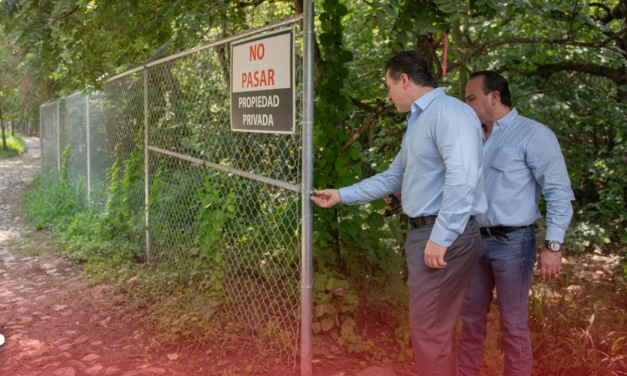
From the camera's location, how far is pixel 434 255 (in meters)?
2.55

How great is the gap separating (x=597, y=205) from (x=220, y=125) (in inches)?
256

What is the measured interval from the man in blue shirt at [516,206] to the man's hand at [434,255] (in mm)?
655

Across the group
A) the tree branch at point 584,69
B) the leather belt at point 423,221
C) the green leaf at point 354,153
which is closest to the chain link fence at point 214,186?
the green leaf at point 354,153

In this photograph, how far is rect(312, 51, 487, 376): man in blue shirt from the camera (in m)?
2.53

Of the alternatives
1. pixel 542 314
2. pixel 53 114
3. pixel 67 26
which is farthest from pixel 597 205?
pixel 53 114

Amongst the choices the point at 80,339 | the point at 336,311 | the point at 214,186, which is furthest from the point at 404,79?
the point at 80,339

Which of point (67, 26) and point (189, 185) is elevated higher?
point (67, 26)

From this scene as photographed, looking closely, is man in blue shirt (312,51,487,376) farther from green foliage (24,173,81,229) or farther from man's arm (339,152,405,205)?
green foliage (24,173,81,229)

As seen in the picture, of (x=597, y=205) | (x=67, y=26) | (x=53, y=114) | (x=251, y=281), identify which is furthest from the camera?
(x=53, y=114)

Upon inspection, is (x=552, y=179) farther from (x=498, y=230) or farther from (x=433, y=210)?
(x=433, y=210)

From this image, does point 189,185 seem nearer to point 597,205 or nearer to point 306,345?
point 306,345

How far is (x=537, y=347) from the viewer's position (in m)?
3.79

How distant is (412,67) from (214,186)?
2.28 m

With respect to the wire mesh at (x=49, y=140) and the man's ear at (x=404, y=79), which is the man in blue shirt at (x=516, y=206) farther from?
the wire mesh at (x=49, y=140)
